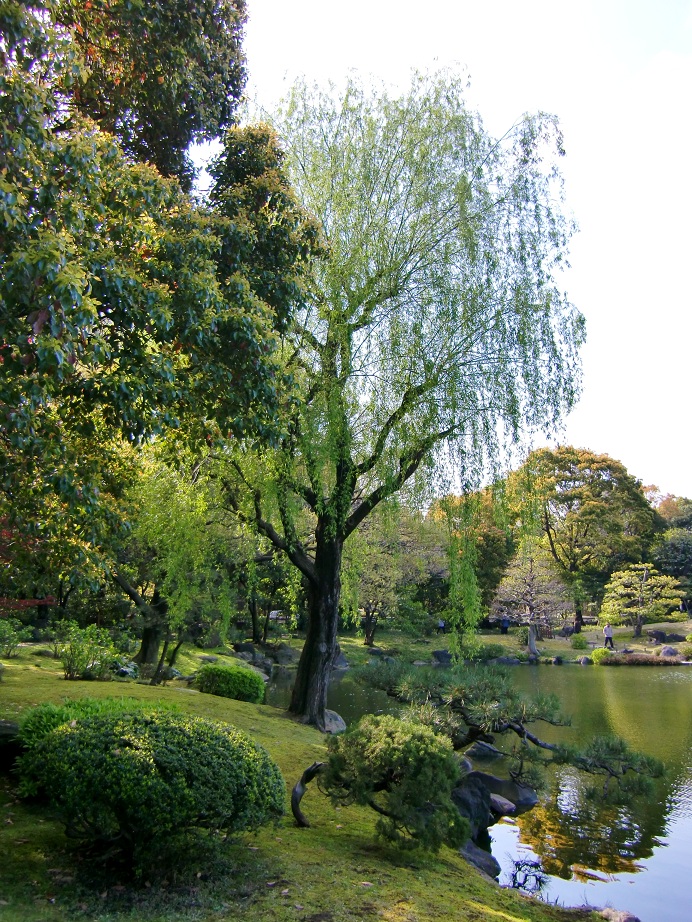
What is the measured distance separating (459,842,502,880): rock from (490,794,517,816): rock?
1.19 metres

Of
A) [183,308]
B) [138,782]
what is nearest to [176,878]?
[138,782]

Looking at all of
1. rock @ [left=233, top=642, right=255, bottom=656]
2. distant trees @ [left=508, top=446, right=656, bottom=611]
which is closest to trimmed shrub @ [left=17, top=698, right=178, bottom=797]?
rock @ [left=233, top=642, right=255, bottom=656]

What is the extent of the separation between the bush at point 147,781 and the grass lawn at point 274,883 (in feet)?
0.77

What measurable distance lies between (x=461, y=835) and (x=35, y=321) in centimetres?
445

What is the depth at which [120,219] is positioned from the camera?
5.01 meters

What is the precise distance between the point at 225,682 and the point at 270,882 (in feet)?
22.6

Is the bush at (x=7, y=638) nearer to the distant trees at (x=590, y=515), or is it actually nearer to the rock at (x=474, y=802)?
the rock at (x=474, y=802)

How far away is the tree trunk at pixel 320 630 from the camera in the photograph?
366 inches

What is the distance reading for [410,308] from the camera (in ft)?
26.7

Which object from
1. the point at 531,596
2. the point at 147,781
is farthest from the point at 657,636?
the point at 147,781

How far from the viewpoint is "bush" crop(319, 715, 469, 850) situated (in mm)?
4723

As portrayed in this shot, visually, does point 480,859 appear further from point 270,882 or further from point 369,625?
point 369,625

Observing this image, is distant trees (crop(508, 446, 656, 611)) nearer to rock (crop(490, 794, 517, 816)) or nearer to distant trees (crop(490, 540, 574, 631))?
distant trees (crop(490, 540, 574, 631))

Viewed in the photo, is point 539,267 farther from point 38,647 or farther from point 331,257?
point 38,647
